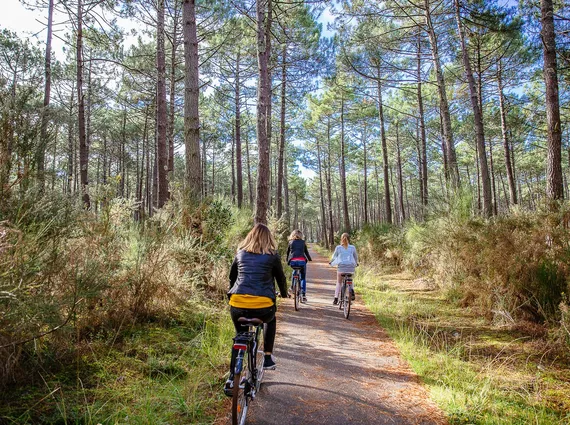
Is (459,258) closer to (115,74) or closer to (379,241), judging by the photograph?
(379,241)

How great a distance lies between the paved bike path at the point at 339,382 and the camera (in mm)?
3152

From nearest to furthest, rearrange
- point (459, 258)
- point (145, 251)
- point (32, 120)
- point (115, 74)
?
1. point (32, 120)
2. point (145, 251)
3. point (459, 258)
4. point (115, 74)

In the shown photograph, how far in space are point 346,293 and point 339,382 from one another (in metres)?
3.33

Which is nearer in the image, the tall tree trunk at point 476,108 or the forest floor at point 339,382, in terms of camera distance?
the forest floor at point 339,382

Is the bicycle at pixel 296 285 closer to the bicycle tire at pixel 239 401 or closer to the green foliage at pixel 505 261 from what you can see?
the green foliage at pixel 505 261

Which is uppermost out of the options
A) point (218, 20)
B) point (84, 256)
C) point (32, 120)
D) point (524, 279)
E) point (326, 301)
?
point (218, 20)

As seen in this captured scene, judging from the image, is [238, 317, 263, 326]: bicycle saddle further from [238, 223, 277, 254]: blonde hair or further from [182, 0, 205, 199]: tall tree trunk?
[182, 0, 205, 199]: tall tree trunk

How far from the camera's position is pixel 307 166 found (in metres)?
32.0

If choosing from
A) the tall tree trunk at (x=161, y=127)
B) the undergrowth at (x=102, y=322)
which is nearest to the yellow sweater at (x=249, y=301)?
the undergrowth at (x=102, y=322)

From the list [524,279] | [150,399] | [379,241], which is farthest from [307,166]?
[150,399]

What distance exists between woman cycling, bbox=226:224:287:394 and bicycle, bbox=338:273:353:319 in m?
3.64

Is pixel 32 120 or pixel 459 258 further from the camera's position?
pixel 459 258

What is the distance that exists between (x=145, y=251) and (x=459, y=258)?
695cm

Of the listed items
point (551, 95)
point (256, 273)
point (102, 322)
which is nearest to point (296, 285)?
point (102, 322)
